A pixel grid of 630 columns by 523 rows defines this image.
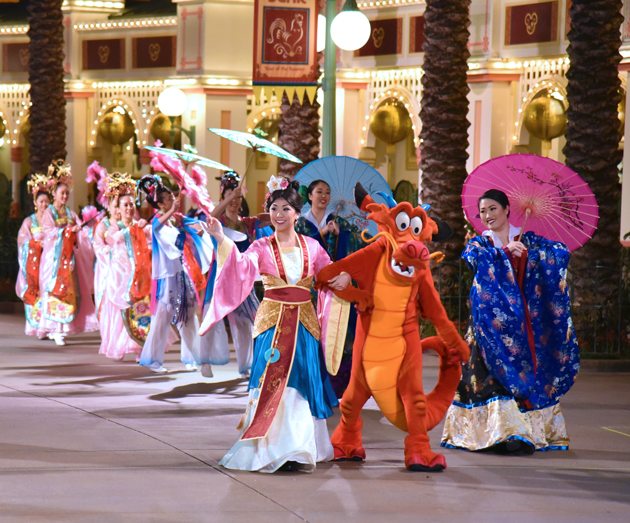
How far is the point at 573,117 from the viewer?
11.8m

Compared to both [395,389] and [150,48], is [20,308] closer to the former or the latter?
[150,48]

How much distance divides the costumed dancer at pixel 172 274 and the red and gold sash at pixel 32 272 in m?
3.55

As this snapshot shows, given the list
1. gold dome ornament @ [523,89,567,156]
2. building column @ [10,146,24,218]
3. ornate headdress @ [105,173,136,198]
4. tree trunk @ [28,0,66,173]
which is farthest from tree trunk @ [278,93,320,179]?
building column @ [10,146,24,218]

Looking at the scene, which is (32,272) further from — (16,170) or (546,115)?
(16,170)

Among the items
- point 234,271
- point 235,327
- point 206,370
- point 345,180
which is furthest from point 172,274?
point 234,271

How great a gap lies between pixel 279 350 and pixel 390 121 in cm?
1352

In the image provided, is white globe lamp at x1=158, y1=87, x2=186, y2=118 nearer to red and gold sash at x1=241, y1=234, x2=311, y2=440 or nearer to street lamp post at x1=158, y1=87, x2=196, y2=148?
street lamp post at x1=158, y1=87, x2=196, y2=148

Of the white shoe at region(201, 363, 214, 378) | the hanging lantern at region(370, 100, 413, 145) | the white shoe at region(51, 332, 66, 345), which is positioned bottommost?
the white shoe at region(51, 332, 66, 345)

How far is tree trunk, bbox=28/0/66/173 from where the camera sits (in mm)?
18828

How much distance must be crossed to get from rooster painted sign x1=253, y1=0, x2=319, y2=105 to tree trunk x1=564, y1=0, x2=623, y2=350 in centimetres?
299

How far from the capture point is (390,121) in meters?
19.5

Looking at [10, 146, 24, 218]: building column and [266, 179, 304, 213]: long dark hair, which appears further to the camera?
[10, 146, 24, 218]: building column

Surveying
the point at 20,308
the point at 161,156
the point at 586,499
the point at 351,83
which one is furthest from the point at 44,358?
the point at 351,83

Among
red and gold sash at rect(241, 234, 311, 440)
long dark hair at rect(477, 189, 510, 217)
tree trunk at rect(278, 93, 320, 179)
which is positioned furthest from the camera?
tree trunk at rect(278, 93, 320, 179)
